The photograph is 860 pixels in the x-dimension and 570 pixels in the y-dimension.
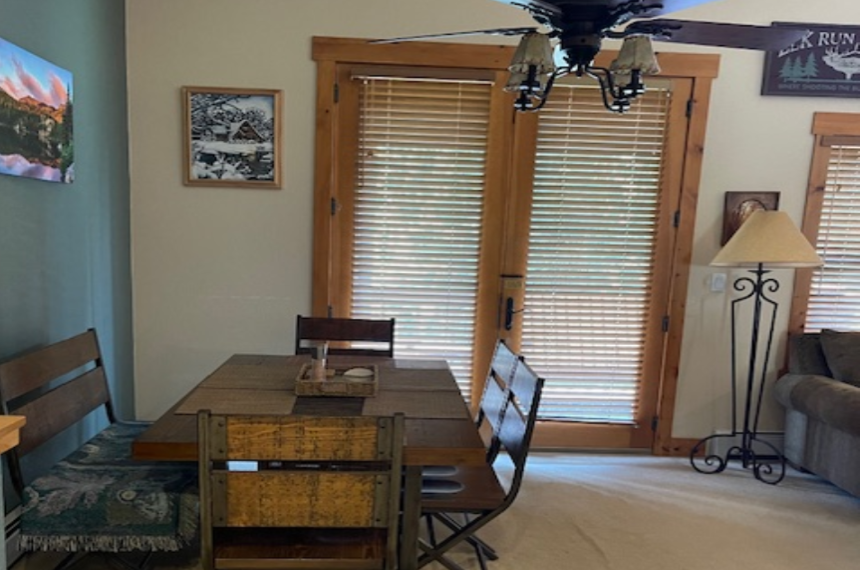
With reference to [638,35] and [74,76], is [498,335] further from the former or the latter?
[74,76]

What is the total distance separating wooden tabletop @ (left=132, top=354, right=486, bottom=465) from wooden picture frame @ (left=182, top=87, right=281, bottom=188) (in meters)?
1.10

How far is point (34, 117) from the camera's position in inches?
82.7

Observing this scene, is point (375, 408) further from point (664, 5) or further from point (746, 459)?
point (746, 459)

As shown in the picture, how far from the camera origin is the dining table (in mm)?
1538

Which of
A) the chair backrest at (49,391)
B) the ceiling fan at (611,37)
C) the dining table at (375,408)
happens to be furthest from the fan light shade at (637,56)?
the chair backrest at (49,391)

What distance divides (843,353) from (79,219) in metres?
3.97

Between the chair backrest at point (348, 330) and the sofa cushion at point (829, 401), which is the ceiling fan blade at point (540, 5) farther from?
the sofa cushion at point (829, 401)

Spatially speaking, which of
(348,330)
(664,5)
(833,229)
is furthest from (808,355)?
(348,330)

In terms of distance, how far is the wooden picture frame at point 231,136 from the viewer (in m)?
2.91

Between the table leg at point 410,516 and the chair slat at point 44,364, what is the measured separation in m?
1.34

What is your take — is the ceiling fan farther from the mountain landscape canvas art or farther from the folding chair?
the mountain landscape canvas art

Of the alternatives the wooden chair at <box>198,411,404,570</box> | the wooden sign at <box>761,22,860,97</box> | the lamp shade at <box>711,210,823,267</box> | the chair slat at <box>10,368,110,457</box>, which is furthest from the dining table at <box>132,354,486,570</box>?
the wooden sign at <box>761,22,860,97</box>

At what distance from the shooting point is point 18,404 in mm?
2025

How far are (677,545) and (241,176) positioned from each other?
9.18 ft
